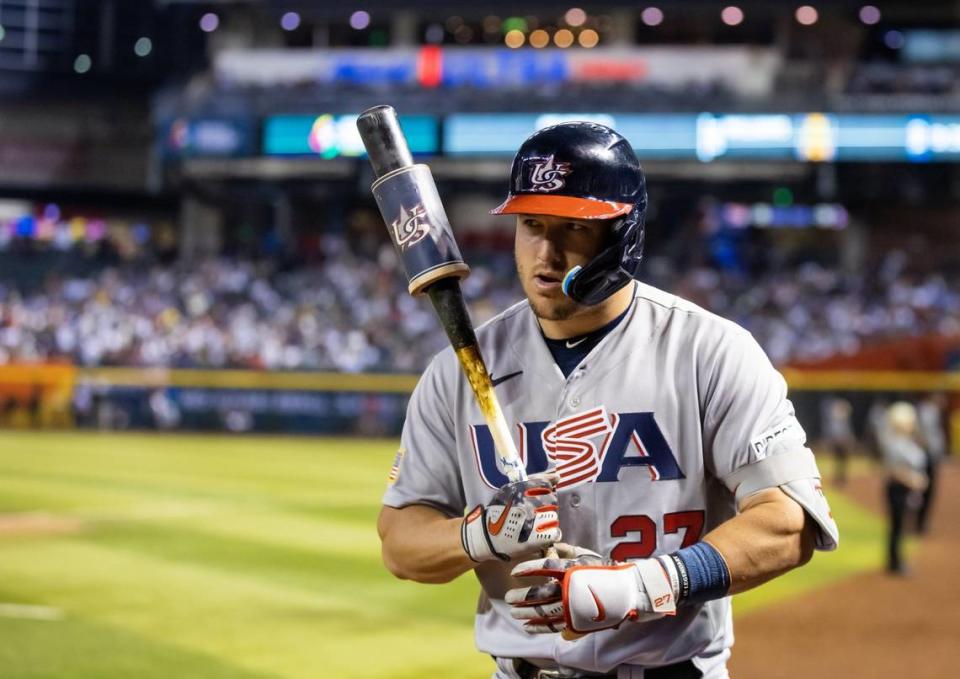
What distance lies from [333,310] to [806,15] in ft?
51.7

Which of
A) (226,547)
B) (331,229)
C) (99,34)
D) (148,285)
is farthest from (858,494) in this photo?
(99,34)

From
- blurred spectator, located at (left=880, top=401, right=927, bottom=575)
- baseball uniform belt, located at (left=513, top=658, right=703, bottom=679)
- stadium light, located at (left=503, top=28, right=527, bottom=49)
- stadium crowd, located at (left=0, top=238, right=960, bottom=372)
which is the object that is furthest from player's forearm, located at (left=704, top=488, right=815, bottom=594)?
stadium light, located at (left=503, top=28, right=527, bottom=49)

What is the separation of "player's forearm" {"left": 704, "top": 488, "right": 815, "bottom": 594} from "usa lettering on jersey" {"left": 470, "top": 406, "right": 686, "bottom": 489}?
19 centimetres

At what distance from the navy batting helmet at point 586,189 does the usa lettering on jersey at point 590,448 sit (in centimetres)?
27

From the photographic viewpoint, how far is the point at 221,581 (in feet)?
31.9

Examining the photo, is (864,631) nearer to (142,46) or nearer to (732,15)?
(732,15)

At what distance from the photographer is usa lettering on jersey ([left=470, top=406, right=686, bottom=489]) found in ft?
8.86

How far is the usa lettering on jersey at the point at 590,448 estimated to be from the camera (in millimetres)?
2699

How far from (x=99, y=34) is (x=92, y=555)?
35.0 meters

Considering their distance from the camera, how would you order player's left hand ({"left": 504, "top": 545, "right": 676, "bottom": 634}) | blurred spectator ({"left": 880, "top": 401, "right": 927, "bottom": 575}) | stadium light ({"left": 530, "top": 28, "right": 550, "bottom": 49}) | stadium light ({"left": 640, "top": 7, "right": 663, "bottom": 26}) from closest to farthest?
player's left hand ({"left": 504, "top": 545, "right": 676, "bottom": 634})
blurred spectator ({"left": 880, "top": 401, "right": 927, "bottom": 575})
stadium light ({"left": 640, "top": 7, "right": 663, "bottom": 26})
stadium light ({"left": 530, "top": 28, "right": 550, "bottom": 49})

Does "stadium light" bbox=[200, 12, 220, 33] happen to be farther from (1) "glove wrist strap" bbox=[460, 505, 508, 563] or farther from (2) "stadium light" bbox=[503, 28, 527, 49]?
(1) "glove wrist strap" bbox=[460, 505, 508, 563]

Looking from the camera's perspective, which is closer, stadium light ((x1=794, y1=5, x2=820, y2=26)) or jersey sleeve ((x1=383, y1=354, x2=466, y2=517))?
jersey sleeve ((x1=383, y1=354, x2=466, y2=517))

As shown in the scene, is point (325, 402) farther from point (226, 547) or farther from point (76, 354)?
point (226, 547)

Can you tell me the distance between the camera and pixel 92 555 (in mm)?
10617
